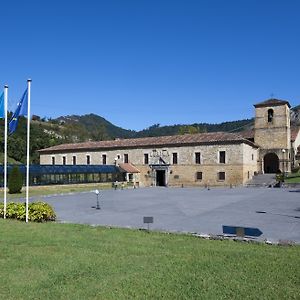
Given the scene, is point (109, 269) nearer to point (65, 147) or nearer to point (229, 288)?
point (229, 288)

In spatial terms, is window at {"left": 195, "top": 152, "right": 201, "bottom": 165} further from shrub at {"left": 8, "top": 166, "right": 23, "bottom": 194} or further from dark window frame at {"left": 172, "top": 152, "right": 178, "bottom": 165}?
shrub at {"left": 8, "top": 166, "right": 23, "bottom": 194}

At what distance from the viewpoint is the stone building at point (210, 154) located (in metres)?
45.7

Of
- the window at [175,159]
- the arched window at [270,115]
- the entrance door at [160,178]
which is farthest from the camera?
the entrance door at [160,178]

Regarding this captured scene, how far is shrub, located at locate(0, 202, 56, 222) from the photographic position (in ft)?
49.6

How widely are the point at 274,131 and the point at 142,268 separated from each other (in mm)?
46330

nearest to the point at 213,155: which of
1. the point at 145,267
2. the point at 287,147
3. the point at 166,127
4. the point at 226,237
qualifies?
the point at 287,147

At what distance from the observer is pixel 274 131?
50.7 m

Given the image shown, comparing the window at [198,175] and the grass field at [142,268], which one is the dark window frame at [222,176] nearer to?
the window at [198,175]

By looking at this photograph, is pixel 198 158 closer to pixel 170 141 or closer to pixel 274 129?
pixel 170 141

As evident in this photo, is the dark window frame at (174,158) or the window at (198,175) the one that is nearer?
the window at (198,175)

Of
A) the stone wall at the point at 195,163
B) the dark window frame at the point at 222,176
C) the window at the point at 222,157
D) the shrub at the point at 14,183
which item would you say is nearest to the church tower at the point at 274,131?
the stone wall at the point at 195,163

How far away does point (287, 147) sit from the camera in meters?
50.1

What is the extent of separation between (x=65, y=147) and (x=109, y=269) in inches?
2144

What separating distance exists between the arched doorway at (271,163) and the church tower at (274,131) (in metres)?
2.20
